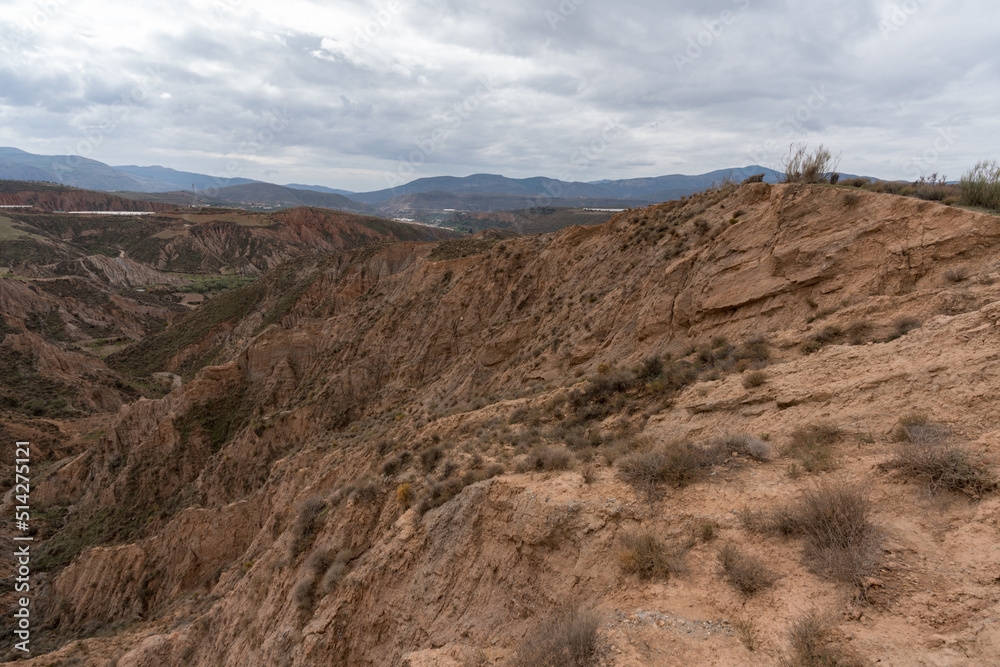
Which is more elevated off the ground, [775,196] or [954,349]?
[775,196]

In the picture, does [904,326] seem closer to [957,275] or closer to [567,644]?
[957,275]

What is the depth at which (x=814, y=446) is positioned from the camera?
582cm

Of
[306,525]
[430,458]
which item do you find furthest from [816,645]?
[306,525]

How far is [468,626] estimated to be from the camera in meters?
6.36

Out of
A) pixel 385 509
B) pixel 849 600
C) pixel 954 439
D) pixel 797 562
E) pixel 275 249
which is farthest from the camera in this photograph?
pixel 275 249

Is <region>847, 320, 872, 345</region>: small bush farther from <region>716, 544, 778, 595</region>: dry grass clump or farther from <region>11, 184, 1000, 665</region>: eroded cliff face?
<region>716, 544, 778, 595</region>: dry grass clump

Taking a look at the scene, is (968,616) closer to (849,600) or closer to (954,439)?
(849,600)

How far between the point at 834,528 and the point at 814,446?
1.56m

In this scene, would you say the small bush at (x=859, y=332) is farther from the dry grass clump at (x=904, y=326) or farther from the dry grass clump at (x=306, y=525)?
the dry grass clump at (x=306, y=525)

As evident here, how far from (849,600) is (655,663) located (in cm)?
180

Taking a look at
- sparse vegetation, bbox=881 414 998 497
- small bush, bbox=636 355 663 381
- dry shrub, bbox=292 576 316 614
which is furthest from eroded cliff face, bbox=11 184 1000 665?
small bush, bbox=636 355 663 381

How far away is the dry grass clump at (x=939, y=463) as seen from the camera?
4371 millimetres

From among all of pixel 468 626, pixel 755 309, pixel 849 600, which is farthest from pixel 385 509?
pixel 755 309

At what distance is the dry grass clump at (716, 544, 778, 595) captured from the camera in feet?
14.6
